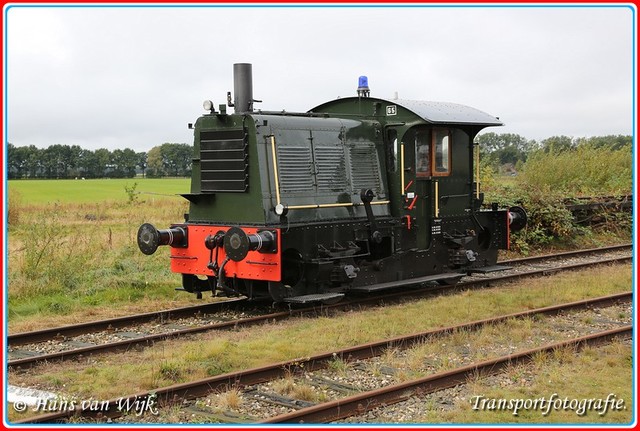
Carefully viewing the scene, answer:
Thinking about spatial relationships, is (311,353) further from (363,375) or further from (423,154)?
(423,154)

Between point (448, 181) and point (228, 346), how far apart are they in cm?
612

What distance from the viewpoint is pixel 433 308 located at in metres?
11.0

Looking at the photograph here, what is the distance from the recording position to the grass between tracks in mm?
7109

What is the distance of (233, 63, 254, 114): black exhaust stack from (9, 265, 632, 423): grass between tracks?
3384 mm

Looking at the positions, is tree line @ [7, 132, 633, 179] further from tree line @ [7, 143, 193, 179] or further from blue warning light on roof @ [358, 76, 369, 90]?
blue warning light on roof @ [358, 76, 369, 90]

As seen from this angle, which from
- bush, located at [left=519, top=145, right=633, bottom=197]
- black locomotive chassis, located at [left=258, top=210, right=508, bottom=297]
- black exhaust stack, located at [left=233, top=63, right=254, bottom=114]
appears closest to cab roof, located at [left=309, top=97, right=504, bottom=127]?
black locomotive chassis, located at [left=258, top=210, right=508, bottom=297]

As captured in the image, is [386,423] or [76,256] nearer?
[386,423]

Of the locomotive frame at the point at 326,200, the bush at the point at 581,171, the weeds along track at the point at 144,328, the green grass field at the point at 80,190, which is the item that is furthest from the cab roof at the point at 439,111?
the green grass field at the point at 80,190

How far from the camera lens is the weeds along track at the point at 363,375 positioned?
6.30 meters

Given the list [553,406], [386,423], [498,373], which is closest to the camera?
[386,423]

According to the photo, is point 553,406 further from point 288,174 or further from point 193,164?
point 193,164

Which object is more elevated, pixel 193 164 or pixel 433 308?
pixel 193 164

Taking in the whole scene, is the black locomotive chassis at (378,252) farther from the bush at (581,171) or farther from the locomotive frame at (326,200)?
the bush at (581,171)

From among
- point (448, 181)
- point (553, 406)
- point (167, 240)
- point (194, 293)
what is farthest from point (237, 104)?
point (553, 406)
